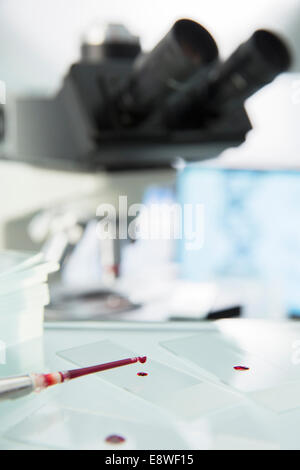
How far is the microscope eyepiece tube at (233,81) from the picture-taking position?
63cm

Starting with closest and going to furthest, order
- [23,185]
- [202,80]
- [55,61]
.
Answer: [202,80] → [23,185] → [55,61]

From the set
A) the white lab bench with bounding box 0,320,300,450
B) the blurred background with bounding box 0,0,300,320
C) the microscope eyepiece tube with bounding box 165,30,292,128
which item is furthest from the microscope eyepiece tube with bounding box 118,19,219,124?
the white lab bench with bounding box 0,320,300,450

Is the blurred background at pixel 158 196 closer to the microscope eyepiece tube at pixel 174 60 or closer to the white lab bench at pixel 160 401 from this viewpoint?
the microscope eyepiece tube at pixel 174 60

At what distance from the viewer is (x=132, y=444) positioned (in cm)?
25

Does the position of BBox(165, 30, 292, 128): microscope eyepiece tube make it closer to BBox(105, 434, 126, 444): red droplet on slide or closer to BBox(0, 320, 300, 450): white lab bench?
BBox(0, 320, 300, 450): white lab bench

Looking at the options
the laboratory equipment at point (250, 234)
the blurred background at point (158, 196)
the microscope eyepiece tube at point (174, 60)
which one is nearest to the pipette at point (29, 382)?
the microscope eyepiece tube at point (174, 60)

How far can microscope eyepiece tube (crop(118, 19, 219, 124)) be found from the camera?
0.58 m

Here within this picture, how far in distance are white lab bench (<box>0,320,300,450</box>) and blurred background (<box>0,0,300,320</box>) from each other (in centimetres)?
56

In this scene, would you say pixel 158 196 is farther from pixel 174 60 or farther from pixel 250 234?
pixel 174 60

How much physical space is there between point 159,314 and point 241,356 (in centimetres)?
63

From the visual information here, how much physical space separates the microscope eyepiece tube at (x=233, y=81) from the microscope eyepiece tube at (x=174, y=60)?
4 centimetres

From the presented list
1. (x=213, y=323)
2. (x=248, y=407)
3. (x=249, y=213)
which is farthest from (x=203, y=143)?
(x=248, y=407)

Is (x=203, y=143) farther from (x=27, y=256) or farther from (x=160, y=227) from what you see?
→ (x=27, y=256)

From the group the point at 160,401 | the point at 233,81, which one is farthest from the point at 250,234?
the point at 160,401
